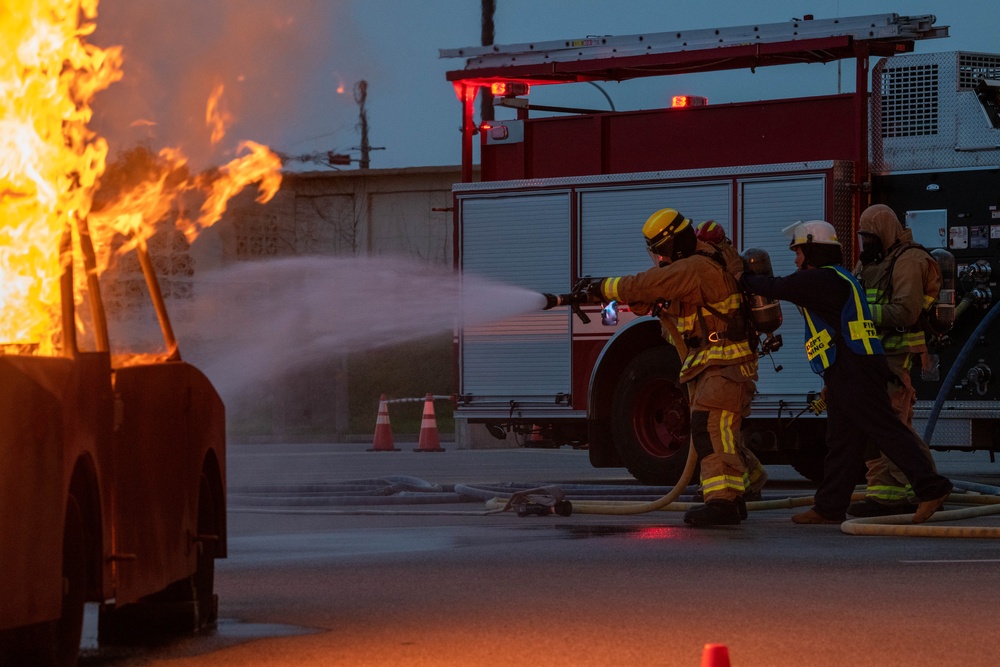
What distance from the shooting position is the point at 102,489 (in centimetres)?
520

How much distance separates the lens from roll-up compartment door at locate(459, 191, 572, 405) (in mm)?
14289

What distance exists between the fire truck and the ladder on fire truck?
25.4ft

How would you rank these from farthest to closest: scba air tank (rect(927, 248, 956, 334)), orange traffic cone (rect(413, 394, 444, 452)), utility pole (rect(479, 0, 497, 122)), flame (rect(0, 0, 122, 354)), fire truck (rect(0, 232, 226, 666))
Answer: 1. utility pole (rect(479, 0, 497, 122))
2. orange traffic cone (rect(413, 394, 444, 452))
3. scba air tank (rect(927, 248, 956, 334))
4. flame (rect(0, 0, 122, 354))
5. fire truck (rect(0, 232, 226, 666))

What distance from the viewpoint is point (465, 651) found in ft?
19.2

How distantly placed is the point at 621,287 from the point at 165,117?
4.16 metres

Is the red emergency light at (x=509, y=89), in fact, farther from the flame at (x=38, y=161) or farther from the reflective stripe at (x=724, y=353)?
the flame at (x=38, y=161)

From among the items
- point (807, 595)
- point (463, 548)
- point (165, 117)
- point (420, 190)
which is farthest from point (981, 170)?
point (420, 190)

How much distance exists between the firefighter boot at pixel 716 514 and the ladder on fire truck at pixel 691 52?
3.79 metres

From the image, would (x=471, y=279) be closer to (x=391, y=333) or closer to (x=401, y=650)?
(x=391, y=333)

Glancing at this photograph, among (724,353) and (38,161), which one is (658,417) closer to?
(724,353)

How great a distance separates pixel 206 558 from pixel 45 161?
70.6 inches

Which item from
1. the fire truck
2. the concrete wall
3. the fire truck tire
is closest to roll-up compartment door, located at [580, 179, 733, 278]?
the fire truck tire

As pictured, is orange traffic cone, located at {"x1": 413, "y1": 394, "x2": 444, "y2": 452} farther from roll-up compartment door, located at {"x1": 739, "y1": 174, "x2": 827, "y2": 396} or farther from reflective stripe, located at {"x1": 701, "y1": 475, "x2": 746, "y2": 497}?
reflective stripe, located at {"x1": 701, "y1": 475, "x2": 746, "y2": 497}

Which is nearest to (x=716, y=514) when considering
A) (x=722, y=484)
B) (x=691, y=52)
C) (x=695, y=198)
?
(x=722, y=484)
